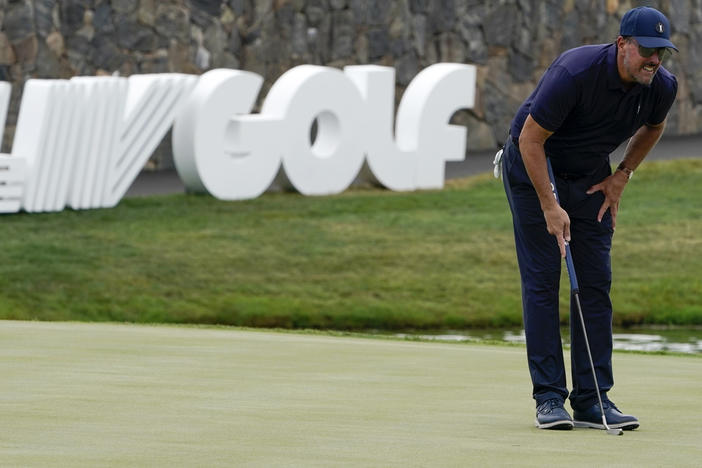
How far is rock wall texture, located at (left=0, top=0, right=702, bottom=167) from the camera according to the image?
72.8 feet

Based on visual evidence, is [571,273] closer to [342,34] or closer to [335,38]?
[335,38]

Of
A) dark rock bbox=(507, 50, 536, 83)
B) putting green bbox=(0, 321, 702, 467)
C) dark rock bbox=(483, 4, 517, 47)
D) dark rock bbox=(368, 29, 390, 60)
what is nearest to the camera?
putting green bbox=(0, 321, 702, 467)

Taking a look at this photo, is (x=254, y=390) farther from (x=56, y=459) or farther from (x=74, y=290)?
(x=74, y=290)

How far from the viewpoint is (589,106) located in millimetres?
5824

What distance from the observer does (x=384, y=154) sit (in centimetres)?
2205

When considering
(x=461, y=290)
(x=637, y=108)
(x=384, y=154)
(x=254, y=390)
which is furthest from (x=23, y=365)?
(x=384, y=154)

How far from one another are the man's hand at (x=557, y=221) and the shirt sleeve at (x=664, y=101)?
55 centimetres

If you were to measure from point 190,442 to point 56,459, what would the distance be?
554mm

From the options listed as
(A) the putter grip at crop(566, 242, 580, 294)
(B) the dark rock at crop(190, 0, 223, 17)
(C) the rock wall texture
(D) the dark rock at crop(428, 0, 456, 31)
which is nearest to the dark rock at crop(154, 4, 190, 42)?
(C) the rock wall texture

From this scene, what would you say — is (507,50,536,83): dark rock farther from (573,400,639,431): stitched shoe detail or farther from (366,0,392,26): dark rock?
(573,400,639,431): stitched shoe detail

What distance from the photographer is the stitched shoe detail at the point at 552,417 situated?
5.62 meters

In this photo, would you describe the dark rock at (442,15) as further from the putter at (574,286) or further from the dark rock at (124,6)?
the putter at (574,286)

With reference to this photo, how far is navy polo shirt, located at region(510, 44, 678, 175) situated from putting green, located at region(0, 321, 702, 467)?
998mm

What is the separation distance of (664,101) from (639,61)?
0.37m
